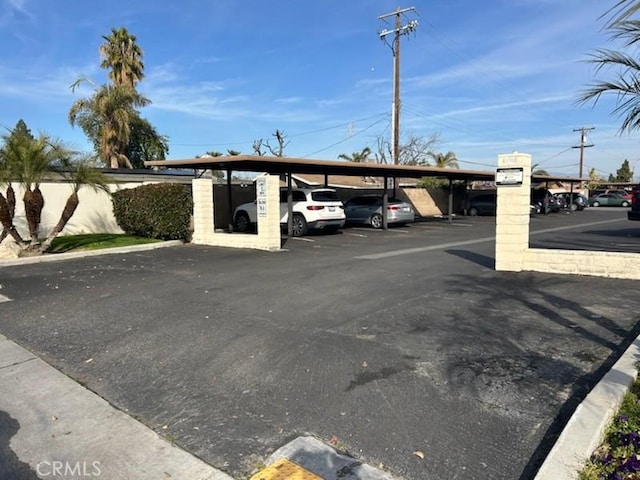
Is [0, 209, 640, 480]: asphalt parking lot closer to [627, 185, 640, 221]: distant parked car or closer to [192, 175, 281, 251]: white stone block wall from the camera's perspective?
[192, 175, 281, 251]: white stone block wall

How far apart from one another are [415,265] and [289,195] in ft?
23.3

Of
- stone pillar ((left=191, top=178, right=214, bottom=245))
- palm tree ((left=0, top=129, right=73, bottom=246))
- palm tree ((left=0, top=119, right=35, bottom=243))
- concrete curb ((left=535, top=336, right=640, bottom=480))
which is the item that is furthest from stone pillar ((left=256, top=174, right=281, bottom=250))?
concrete curb ((left=535, top=336, right=640, bottom=480))

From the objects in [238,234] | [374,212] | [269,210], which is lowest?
[238,234]

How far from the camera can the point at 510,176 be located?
28.7ft

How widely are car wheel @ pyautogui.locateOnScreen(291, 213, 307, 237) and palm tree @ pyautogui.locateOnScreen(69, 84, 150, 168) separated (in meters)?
14.3

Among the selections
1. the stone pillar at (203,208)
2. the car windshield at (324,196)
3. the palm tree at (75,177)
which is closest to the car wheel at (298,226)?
the car windshield at (324,196)

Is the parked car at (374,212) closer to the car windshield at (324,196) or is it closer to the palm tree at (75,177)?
the car windshield at (324,196)

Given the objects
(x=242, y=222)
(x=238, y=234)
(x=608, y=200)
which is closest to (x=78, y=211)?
(x=242, y=222)

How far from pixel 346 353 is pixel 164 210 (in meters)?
11.3

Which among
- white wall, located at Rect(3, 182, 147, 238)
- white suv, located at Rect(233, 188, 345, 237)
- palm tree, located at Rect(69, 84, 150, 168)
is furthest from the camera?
palm tree, located at Rect(69, 84, 150, 168)

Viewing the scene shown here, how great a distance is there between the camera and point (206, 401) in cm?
386

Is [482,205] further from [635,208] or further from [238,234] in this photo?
[238,234]

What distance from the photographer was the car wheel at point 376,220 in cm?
2097

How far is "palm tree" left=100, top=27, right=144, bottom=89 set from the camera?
28.5 m
